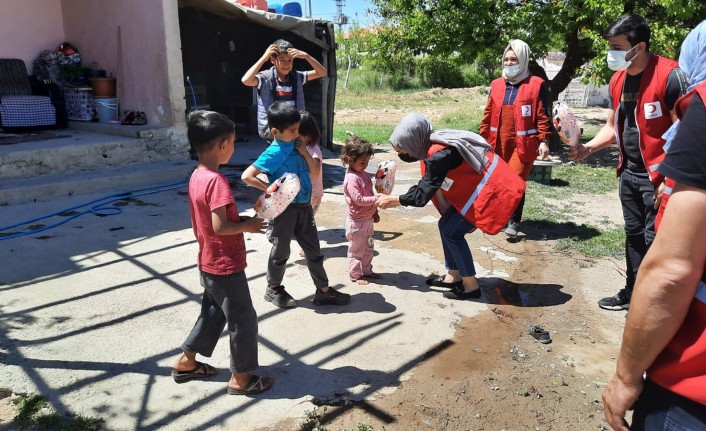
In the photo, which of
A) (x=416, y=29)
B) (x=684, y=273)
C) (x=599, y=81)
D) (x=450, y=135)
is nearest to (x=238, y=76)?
(x=416, y=29)

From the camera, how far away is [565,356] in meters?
3.66

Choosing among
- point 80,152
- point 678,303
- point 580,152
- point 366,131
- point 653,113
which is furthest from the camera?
point 366,131

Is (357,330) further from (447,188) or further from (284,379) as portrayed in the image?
(447,188)

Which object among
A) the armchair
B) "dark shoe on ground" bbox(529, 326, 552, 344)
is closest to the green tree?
the armchair

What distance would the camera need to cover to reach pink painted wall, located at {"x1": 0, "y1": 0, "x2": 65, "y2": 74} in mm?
9609

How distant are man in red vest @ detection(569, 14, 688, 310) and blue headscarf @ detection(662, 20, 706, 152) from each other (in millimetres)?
1785

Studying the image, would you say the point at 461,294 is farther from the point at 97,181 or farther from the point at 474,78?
the point at 474,78

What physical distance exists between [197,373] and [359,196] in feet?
6.03

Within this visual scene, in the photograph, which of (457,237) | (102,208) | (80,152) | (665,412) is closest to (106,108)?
(80,152)

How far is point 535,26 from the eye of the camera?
10180 mm

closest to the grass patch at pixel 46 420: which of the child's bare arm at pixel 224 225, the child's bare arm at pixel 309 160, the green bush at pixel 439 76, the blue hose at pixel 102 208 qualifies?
the child's bare arm at pixel 224 225

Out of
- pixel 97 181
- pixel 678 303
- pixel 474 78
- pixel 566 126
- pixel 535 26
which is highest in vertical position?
pixel 535 26

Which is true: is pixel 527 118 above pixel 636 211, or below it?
above

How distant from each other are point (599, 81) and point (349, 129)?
668 cm
